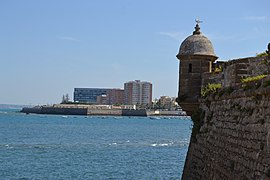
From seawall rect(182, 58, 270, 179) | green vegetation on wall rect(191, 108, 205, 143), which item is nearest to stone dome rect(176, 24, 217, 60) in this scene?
seawall rect(182, 58, 270, 179)

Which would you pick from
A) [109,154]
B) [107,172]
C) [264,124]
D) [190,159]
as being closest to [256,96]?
[264,124]

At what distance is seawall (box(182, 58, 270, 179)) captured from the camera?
36.4 ft

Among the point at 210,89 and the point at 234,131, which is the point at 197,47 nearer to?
the point at 210,89

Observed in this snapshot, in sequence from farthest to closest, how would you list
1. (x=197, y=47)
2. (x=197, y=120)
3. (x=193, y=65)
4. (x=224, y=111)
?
(x=193, y=65)
(x=197, y=47)
(x=197, y=120)
(x=224, y=111)

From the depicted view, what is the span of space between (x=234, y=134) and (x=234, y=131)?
9 centimetres

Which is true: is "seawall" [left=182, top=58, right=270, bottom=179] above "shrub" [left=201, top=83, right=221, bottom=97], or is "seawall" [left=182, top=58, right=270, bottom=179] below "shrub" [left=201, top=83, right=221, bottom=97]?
below

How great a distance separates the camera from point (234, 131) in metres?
13.1

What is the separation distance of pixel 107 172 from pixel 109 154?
11.5 meters

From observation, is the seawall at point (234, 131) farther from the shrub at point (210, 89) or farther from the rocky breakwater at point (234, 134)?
the shrub at point (210, 89)

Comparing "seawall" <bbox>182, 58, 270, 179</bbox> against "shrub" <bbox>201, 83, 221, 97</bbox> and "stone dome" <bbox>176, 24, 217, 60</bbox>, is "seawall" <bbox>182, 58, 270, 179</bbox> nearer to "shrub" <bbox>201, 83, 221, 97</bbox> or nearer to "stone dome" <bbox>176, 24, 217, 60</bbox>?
"shrub" <bbox>201, 83, 221, 97</bbox>

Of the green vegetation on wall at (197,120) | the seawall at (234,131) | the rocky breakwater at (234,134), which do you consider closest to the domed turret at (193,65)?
the green vegetation on wall at (197,120)

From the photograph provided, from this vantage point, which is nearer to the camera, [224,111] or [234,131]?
[234,131]

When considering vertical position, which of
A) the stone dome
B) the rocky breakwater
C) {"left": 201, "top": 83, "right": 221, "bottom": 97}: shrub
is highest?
the stone dome

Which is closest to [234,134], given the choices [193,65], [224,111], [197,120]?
[224,111]
